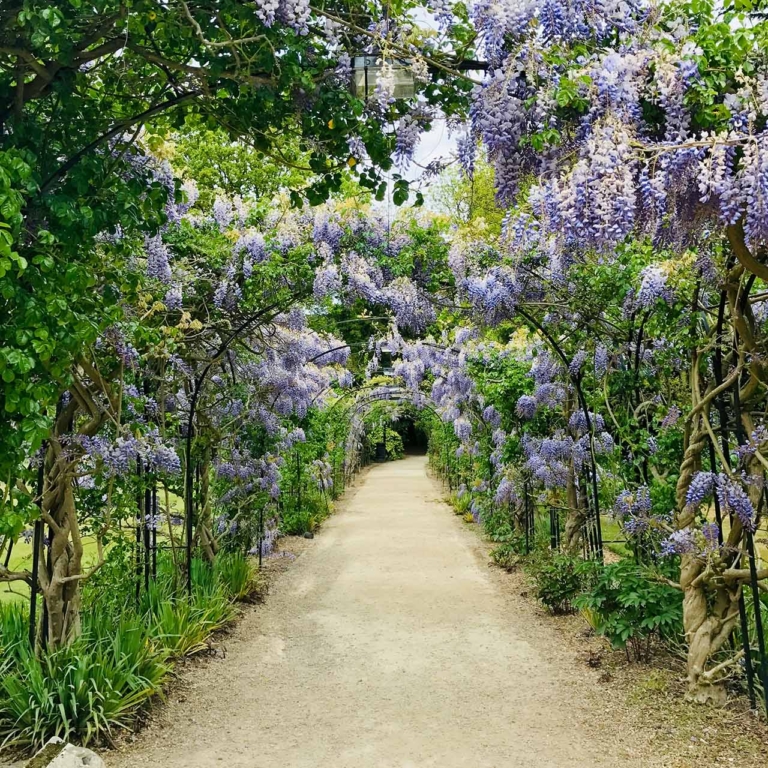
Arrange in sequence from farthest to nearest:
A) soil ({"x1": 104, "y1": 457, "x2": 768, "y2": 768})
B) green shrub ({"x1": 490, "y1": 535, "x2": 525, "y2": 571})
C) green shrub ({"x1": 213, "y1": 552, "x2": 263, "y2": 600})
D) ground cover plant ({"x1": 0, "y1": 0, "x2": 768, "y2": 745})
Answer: green shrub ({"x1": 490, "y1": 535, "x2": 525, "y2": 571}), green shrub ({"x1": 213, "y1": 552, "x2": 263, "y2": 600}), soil ({"x1": 104, "y1": 457, "x2": 768, "y2": 768}), ground cover plant ({"x1": 0, "y1": 0, "x2": 768, "y2": 745})

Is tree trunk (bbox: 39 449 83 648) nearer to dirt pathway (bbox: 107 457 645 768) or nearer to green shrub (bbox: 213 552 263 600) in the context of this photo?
dirt pathway (bbox: 107 457 645 768)

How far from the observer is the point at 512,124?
9.30 ft

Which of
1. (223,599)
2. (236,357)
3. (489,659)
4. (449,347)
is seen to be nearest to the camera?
(489,659)

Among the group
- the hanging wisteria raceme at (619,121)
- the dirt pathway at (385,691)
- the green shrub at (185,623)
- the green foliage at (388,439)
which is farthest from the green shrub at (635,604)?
the green foliage at (388,439)

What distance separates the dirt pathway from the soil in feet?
0.04

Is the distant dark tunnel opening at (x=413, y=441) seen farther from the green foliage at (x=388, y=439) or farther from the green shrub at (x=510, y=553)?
the green shrub at (x=510, y=553)

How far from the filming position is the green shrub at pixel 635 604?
4.12 metres

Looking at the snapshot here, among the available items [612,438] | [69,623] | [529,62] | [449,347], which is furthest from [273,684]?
[449,347]

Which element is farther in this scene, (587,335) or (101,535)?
(587,335)

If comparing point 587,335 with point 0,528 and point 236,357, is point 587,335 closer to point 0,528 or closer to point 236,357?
point 236,357

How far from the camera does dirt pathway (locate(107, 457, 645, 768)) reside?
11.4ft

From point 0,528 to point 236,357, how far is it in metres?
4.68

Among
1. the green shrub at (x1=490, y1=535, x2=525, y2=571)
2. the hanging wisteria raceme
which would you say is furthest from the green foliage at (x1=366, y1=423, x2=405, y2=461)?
the hanging wisteria raceme

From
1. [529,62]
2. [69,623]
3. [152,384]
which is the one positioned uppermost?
[529,62]
